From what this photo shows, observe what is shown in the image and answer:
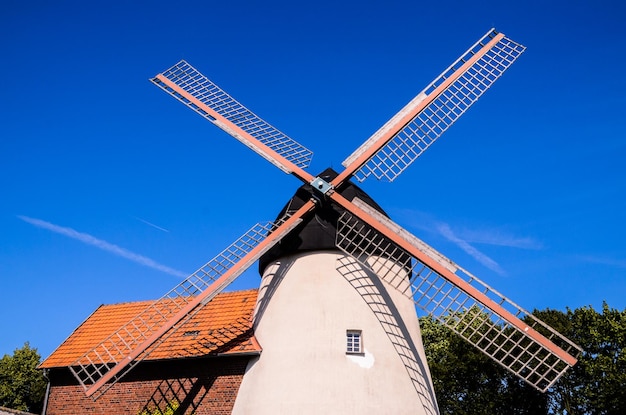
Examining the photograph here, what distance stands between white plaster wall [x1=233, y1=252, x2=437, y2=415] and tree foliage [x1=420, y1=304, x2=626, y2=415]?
34.9 feet

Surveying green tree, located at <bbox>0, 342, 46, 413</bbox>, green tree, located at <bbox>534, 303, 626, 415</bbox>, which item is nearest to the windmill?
green tree, located at <bbox>534, 303, 626, 415</bbox>

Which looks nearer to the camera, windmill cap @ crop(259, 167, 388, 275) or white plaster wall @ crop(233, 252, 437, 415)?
white plaster wall @ crop(233, 252, 437, 415)

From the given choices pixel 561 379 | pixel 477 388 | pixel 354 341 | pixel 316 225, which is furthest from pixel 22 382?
pixel 561 379

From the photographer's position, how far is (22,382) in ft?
101

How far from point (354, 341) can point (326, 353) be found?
28.4 inches

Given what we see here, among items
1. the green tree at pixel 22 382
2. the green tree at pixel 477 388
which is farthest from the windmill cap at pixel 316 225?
the green tree at pixel 22 382

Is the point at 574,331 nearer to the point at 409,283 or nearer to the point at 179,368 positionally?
the point at 409,283

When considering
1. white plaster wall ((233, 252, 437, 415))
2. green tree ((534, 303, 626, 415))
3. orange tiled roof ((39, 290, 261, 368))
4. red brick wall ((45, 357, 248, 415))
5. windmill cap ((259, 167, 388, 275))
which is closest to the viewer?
white plaster wall ((233, 252, 437, 415))

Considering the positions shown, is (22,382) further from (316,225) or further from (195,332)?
(316,225)

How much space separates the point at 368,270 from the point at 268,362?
10.2 feet

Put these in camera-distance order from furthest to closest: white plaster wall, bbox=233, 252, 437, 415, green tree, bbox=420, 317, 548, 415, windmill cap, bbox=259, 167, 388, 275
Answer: green tree, bbox=420, 317, 548, 415, windmill cap, bbox=259, 167, 388, 275, white plaster wall, bbox=233, 252, 437, 415

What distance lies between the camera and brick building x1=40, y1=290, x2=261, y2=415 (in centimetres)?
1377

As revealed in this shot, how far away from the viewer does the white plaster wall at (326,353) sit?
11.6 m

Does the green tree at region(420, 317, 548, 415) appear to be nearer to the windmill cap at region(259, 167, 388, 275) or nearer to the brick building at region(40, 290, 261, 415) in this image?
the brick building at region(40, 290, 261, 415)
